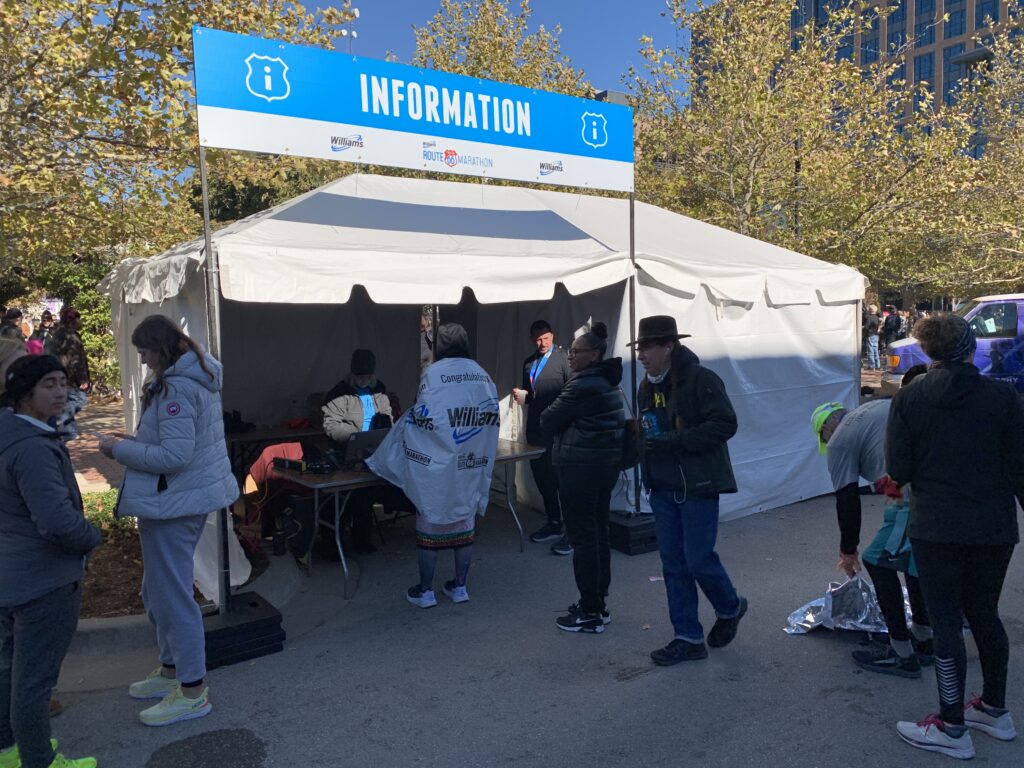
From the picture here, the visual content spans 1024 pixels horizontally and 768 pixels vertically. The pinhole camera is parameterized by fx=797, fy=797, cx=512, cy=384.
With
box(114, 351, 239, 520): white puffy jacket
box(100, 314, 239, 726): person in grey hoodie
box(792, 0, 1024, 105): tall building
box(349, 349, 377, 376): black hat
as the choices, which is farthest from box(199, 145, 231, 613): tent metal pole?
box(792, 0, 1024, 105): tall building

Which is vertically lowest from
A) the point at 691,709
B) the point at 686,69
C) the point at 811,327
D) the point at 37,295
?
the point at 691,709

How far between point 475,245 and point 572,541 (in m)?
2.22

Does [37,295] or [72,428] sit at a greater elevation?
[37,295]

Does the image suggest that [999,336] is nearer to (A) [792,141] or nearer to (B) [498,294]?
(A) [792,141]

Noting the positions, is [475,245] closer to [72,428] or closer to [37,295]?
[72,428]

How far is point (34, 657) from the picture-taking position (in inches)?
105

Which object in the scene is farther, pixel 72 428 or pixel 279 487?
pixel 279 487

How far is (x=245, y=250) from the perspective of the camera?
13.5 feet

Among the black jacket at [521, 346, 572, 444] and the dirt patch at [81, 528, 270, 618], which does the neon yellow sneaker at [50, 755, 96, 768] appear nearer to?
the dirt patch at [81, 528, 270, 618]

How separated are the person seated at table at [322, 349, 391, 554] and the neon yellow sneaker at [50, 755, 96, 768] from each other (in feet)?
8.82

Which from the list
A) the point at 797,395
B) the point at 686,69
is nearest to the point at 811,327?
the point at 797,395

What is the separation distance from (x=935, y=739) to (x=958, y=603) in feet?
1.75

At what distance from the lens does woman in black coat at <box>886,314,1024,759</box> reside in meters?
2.79

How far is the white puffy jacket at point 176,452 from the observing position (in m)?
3.18
